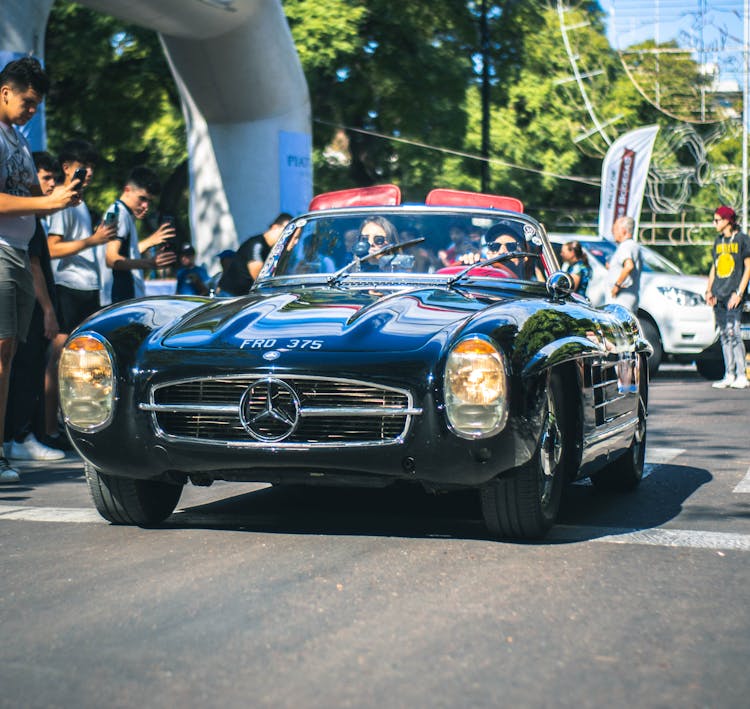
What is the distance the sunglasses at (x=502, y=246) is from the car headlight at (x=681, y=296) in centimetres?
992

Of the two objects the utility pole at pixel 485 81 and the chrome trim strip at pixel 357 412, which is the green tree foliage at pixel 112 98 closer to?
the utility pole at pixel 485 81

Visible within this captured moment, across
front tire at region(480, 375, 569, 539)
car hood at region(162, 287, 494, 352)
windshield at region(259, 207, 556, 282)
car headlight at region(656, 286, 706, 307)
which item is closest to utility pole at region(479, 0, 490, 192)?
car headlight at region(656, 286, 706, 307)

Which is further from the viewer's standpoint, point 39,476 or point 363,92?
point 363,92

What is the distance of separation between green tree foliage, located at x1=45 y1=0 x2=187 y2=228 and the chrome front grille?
842 inches

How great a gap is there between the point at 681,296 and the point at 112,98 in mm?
14947

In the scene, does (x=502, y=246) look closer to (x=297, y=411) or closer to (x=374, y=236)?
(x=374, y=236)

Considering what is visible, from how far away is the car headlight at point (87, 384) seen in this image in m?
5.49

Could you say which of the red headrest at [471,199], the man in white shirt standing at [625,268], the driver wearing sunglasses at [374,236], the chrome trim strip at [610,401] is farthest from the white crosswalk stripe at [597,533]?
the man in white shirt standing at [625,268]

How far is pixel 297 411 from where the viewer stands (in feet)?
17.0

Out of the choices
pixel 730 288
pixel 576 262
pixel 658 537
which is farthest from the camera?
pixel 576 262

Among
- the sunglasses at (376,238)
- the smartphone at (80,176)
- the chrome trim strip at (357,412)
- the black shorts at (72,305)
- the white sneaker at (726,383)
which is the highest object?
the smartphone at (80,176)

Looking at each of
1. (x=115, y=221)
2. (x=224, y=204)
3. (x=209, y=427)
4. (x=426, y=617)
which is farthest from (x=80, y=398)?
(x=224, y=204)

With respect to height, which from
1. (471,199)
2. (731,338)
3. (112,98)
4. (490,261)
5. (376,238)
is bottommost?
(731,338)

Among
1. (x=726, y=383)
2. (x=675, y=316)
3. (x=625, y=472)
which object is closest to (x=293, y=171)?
(x=675, y=316)
